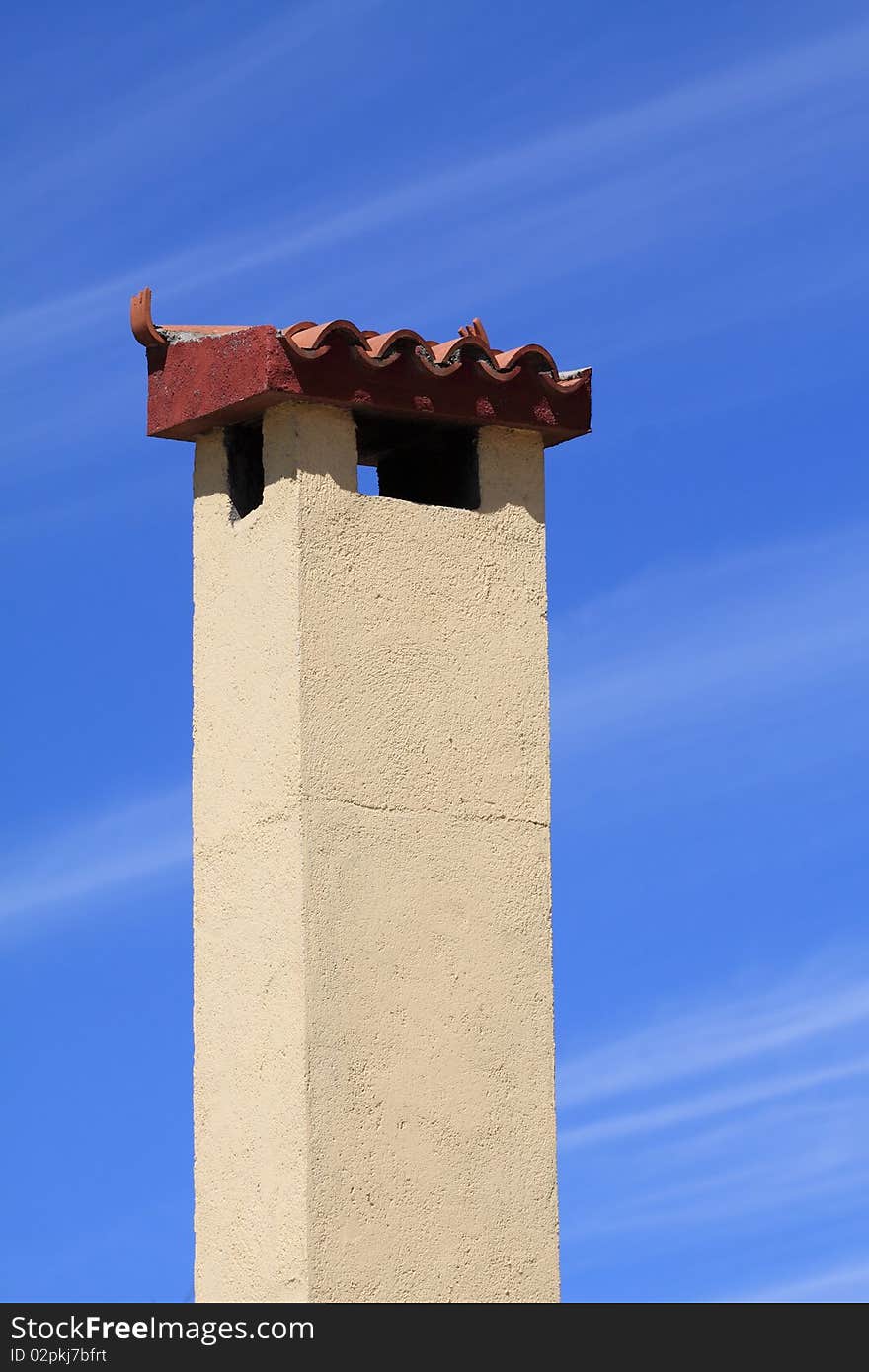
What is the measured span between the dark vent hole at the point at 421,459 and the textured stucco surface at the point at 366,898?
0.28 metres

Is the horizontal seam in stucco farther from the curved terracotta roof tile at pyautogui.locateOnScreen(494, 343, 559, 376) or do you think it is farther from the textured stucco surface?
the curved terracotta roof tile at pyautogui.locateOnScreen(494, 343, 559, 376)

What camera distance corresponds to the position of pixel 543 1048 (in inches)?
415

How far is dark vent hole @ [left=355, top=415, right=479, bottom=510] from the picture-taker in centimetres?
1103

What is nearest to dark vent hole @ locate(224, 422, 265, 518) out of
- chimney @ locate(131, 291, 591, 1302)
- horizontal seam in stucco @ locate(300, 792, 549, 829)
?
chimney @ locate(131, 291, 591, 1302)

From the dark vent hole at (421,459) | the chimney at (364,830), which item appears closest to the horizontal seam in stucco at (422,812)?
the chimney at (364,830)

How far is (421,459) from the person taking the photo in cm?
1141

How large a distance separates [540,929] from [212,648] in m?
1.79

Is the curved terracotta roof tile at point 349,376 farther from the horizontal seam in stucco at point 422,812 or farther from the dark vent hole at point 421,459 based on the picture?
the horizontal seam in stucco at point 422,812

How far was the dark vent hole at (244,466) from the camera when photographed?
10961mm

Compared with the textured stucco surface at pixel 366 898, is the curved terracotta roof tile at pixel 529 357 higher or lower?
higher

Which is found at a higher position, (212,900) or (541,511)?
(541,511)

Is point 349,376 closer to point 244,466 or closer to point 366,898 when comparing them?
point 244,466
